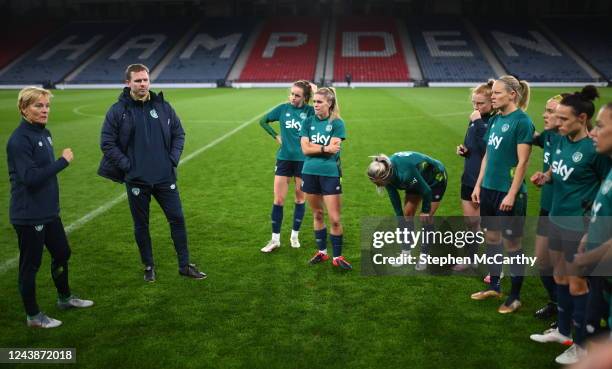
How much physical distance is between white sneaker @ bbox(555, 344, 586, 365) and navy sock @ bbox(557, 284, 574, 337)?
0.29 m

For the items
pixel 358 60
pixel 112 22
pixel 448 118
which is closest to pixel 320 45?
pixel 358 60

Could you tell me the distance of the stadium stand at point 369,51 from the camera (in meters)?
45.4

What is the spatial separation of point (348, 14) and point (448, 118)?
40.0m

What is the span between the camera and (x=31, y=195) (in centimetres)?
458

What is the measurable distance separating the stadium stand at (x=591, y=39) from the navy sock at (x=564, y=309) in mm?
42894

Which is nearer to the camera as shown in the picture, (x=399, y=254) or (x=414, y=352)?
(x=414, y=352)

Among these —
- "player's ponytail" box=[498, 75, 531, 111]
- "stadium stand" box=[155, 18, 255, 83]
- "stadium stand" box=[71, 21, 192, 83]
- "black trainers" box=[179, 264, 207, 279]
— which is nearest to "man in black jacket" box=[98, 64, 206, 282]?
"black trainers" box=[179, 264, 207, 279]

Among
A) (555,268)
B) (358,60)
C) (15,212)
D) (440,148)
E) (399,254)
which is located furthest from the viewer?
(358,60)

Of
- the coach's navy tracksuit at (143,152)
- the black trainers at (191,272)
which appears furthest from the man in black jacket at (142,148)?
the black trainers at (191,272)

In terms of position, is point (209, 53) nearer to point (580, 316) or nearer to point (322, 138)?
point (322, 138)

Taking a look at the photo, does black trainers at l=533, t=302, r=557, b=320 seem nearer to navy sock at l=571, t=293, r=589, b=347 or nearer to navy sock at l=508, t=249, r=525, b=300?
navy sock at l=508, t=249, r=525, b=300

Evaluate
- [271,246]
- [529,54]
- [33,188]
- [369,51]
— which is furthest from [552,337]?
[369,51]

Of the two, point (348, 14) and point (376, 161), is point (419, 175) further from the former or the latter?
point (348, 14)

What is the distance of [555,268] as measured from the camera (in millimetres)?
4258
